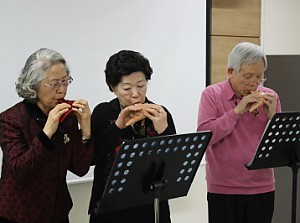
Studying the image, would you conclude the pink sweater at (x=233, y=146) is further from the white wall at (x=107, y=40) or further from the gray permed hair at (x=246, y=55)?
the white wall at (x=107, y=40)

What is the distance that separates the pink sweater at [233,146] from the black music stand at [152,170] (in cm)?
43

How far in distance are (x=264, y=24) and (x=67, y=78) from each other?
246cm

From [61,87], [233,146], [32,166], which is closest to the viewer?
[32,166]

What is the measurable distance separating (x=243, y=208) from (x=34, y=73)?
122 centimetres

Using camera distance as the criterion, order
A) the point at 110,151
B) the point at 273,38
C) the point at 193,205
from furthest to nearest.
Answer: the point at 273,38 < the point at 193,205 < the point at 110,151

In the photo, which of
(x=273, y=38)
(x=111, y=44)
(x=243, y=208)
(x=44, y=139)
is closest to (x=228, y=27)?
(x=273, y=38)

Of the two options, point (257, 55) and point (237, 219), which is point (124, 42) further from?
point (237, 219)

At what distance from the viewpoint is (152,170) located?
5.72 feet

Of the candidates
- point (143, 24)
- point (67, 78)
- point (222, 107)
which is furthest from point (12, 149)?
point (143, 24)

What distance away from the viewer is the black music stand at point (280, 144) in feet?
6.69

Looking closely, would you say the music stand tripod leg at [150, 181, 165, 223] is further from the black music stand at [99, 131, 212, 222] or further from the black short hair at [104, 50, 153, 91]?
the black short hair at [104, 50, 153, 91]

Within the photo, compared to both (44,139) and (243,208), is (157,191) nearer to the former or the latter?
(44,139)

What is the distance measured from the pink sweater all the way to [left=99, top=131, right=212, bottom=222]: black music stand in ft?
1.41

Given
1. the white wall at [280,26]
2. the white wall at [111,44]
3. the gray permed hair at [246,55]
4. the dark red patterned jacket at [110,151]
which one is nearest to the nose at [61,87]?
the dark red patterned jacket at [110,151]
